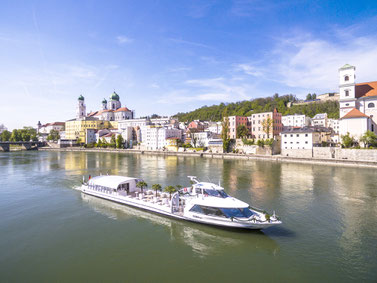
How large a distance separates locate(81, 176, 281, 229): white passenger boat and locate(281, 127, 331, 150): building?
41.7 meters

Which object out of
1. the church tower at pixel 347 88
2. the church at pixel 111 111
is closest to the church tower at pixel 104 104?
the church at pixel 111 111

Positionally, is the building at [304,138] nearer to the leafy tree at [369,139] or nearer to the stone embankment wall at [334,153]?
the stone embankment wall at [334,153]

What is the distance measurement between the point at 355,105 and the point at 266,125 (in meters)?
20.6

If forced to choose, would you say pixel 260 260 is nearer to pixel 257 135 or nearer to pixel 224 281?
pixel 224 281

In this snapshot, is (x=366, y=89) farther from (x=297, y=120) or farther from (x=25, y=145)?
(x=25, y=145)

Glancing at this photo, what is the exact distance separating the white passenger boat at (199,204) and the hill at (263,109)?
8908 cm

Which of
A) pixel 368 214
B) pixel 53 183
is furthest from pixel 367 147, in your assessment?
pixel 53 183

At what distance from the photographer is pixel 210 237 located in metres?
13.6

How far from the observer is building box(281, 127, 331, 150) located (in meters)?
50.7

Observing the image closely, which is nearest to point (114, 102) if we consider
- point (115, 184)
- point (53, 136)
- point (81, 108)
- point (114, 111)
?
point (114, 111)

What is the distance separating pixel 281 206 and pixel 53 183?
2717 cm

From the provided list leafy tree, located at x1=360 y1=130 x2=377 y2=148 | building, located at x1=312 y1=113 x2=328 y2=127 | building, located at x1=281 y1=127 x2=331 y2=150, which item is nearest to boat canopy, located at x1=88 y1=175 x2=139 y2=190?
building, located at x1=281 y1=127 x2=331 y2=150

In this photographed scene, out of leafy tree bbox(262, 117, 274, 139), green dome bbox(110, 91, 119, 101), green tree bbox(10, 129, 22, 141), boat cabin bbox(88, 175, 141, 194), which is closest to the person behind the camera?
boat cabin bbox(88, 175, 141, 194)

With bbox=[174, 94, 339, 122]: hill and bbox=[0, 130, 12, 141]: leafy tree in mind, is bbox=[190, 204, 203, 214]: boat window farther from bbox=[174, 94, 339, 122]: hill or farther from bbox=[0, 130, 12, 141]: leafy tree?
bbox=[0, 130, 12, 141]: leafy tree
